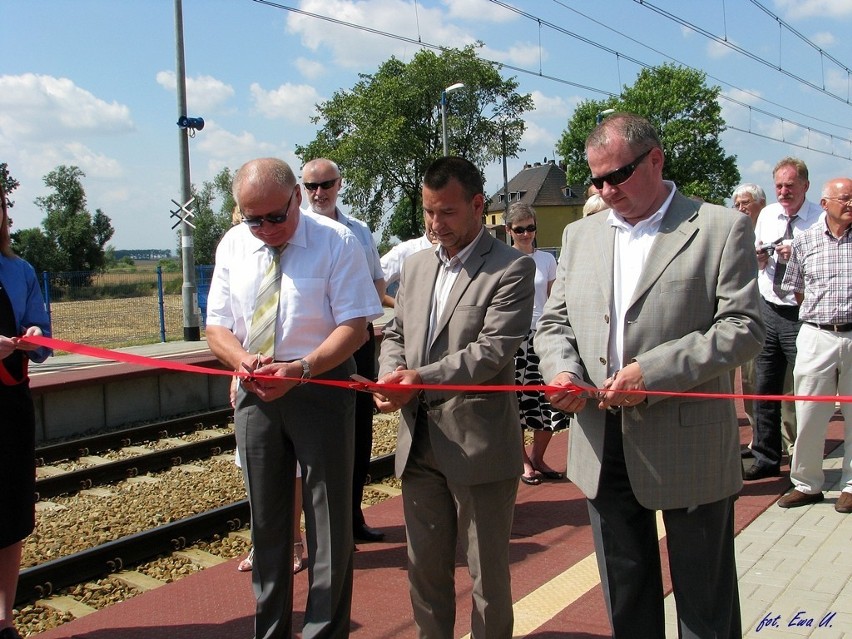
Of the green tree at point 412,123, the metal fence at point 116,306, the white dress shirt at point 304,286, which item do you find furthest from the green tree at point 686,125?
the white dress shirt at point 304,286

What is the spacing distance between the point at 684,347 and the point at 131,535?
4088 millimetres

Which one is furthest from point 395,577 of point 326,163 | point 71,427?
point 71,427

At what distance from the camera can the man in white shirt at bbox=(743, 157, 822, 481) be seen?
6168 millimetres

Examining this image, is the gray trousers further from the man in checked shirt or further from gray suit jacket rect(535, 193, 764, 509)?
the man in checked shirt

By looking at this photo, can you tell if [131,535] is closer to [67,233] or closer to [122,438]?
[122,438]

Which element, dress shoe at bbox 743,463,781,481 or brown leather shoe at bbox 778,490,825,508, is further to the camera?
dress shoe at bbox 743,463,781,481

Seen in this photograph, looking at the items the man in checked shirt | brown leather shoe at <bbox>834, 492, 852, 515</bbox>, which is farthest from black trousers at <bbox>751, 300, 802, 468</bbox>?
brown leather shoe at <bbox>834, 492, 852, 515</bbox>

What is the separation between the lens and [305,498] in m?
3.62

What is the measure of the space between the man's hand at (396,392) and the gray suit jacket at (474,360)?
53mm

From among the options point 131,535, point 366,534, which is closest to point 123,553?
point 131,535

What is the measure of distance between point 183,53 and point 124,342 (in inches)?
265

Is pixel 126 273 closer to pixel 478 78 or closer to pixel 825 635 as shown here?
pixel 825 635

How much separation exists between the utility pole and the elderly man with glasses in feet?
52.4

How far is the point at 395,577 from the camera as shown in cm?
474
